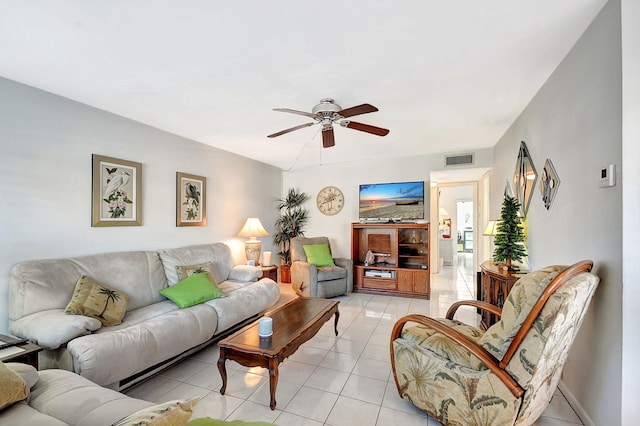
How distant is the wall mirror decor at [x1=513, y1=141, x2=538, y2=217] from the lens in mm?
2768

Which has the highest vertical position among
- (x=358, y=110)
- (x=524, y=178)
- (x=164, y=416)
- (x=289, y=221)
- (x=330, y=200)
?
(x=358, y=110)

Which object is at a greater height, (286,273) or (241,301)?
(241,301)

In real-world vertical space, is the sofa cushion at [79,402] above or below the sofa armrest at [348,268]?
above

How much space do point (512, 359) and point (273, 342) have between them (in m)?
1.55

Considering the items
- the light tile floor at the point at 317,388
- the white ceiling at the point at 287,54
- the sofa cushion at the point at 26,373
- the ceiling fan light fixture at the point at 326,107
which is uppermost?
the white ceiling at the point at 287,54

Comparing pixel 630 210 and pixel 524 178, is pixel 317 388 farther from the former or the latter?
pixel 524 178

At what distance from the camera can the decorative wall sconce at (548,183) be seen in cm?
225

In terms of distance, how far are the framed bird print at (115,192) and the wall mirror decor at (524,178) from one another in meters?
4.28

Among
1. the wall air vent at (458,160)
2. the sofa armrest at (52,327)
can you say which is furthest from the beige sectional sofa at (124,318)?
the wall air vent at (458,160)

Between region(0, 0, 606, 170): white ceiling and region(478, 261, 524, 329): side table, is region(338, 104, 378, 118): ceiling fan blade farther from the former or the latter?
region(478, 261, 524, 329): side table

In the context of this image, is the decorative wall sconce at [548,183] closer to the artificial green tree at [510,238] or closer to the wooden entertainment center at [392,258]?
the artificial green tree at [510,238]

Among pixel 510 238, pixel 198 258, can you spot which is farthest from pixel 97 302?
pixel 510 238

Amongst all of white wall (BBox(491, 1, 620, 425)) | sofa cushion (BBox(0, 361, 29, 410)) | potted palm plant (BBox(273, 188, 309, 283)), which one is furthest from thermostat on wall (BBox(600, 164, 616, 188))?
potted palm plant (BBox(273, 188, 309, 283))

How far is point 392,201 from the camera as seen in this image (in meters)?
5.33
